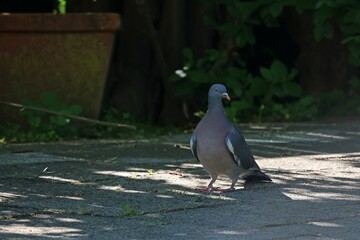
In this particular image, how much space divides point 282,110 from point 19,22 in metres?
3.43

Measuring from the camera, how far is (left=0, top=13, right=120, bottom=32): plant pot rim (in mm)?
10820

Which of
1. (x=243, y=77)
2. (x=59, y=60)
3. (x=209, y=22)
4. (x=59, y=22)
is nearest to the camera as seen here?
(x=59, y=22)

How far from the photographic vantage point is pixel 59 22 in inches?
427

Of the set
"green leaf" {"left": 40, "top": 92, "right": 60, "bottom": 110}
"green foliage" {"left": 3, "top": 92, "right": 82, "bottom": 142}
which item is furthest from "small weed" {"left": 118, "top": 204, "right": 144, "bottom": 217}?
"green leaf" {"left": 40, "top": 92, "right": 60, "bottom": 110}

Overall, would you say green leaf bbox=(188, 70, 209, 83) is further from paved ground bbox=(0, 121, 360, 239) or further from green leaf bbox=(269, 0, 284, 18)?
paved ground bbox=(0, 121, 360, 239)

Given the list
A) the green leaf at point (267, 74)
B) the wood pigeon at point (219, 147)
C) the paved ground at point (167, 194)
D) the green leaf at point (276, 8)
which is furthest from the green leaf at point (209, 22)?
the wood pigeon at point (219, 147)

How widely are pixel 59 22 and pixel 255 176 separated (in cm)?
447

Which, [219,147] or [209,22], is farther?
[209,22]

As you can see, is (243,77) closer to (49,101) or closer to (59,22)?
(59,22)

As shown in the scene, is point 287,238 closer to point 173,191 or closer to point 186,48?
point 173,191

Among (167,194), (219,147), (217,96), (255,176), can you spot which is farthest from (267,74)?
(167,194)

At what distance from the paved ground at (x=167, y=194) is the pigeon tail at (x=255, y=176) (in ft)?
0.22

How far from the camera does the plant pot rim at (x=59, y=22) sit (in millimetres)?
10820

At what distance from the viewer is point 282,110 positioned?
1199 cm
